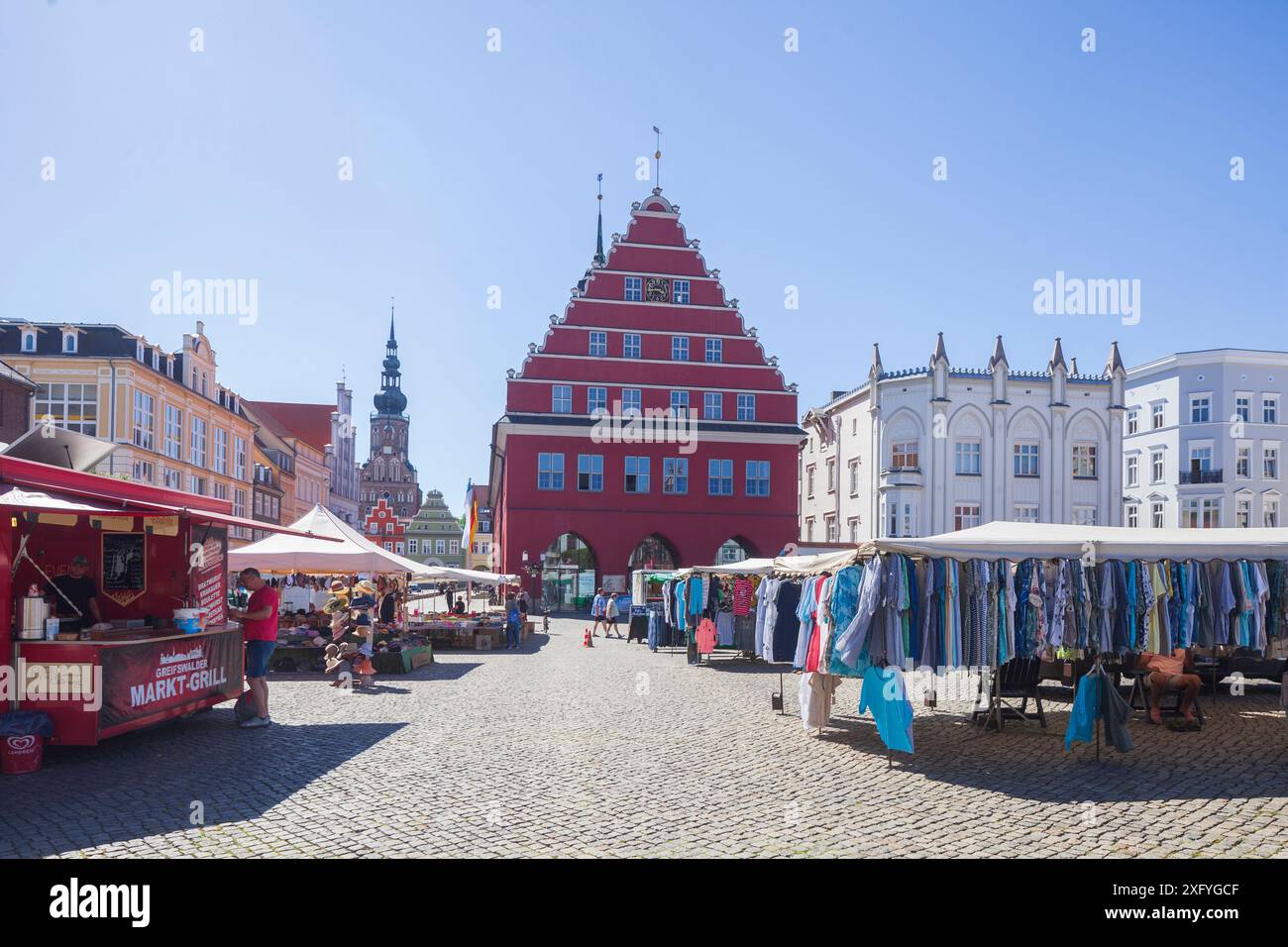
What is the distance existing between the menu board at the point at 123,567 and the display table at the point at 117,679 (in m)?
1.79

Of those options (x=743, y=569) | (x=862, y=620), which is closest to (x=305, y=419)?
(x=743, y=569)

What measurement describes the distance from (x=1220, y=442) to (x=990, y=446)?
11.2 metres

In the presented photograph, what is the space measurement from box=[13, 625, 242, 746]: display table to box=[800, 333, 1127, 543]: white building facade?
34.9 m

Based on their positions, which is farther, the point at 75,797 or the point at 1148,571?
the point at 1148,571

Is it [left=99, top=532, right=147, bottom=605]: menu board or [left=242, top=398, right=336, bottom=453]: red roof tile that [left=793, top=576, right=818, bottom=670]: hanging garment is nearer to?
[left=99, top=532, right=147, bottom=605]: menu board

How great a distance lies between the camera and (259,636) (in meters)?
10.9

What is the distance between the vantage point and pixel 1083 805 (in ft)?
23.0

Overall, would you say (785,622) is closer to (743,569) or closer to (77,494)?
(743,569)

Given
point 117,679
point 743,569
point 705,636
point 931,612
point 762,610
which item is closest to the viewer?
point 117,679

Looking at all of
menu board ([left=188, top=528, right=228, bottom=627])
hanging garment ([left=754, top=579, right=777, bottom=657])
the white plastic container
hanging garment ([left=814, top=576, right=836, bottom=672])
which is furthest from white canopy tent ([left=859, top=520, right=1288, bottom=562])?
menu board ([left=188, top=528, right=228, bottom=627])

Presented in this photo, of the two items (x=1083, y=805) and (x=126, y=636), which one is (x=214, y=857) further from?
(x=1083, y=805)

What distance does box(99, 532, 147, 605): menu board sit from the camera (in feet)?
38.4
